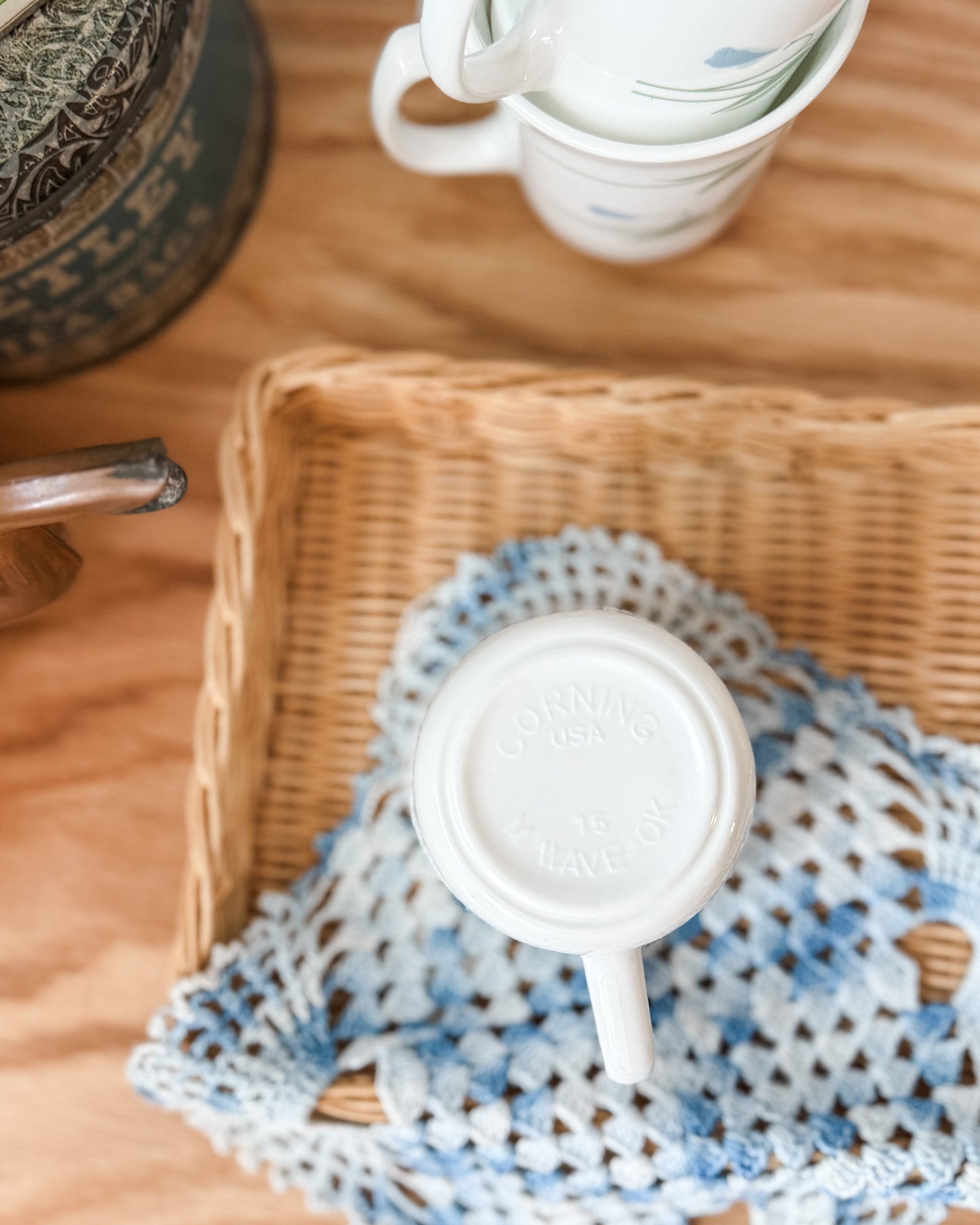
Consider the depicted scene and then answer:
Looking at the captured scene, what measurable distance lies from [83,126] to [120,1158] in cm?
43

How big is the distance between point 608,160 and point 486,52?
0.06m

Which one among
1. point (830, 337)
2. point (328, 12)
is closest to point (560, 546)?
point (830, 337)

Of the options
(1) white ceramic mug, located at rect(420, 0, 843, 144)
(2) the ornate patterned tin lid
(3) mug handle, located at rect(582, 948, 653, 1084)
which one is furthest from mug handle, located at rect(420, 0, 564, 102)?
(3) mug handle, located at rect(582, 948, 653, 1084)

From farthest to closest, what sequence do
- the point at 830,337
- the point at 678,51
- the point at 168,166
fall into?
the point at 830,337 < the point at 168,166 < the point at 678,51

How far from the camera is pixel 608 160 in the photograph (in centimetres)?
35

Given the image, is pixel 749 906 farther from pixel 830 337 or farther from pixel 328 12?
pixel 328 12

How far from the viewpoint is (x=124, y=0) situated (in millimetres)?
336

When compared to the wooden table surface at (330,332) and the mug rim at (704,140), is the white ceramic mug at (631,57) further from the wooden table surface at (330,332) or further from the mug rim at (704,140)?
the wooden table surface at (330,332)

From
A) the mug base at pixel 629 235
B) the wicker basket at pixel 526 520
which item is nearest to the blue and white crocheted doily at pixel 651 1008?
the wicker basket at pixel 526 520

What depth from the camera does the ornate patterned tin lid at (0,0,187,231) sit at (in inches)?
12.8

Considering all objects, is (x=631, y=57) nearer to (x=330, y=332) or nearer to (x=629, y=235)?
(x=629, y=235)

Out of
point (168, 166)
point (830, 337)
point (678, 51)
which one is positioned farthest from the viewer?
point (830, 337)

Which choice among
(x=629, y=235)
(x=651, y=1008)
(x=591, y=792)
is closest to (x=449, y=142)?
(x=629, y=235)

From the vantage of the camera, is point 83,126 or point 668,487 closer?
point 83,126
